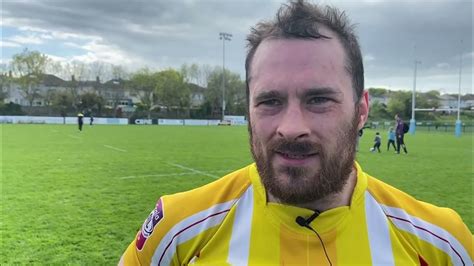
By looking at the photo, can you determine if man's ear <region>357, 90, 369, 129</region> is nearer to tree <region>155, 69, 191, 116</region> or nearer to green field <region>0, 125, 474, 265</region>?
green field <region>0, 125, 474, 265</region>

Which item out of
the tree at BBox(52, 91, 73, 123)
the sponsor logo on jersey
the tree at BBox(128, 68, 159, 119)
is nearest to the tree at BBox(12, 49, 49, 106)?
the tree at BBox(52, 91, 73, 123)

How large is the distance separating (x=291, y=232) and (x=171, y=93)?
8880cm

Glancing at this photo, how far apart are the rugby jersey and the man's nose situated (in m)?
0.30

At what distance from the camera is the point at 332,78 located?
1.60m

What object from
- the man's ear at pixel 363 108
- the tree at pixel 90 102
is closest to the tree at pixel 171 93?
the tree at pixel 90 102

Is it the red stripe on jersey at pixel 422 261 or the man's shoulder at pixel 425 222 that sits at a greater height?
the man's shoulder at pixel 425 222

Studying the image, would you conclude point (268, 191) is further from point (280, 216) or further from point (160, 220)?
point (160, 220)

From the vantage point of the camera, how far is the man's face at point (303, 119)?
1.54 m

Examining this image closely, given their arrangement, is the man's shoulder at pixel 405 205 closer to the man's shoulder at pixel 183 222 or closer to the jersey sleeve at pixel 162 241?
the man's shoulder at pixel 183 222

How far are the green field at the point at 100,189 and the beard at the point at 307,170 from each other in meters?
4.08

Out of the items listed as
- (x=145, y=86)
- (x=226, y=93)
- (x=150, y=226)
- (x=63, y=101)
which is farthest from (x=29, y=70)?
(x=150, y=226)

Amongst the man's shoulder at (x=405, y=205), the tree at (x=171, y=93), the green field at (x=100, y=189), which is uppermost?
the tree at (x=171, y=93)

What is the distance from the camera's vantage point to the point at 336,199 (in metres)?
1.67

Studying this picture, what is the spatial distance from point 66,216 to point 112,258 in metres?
2.40
